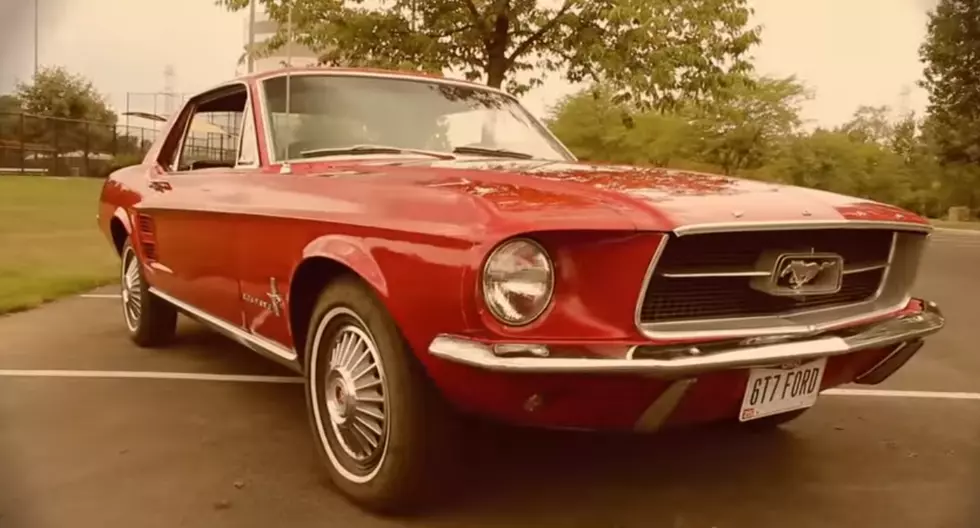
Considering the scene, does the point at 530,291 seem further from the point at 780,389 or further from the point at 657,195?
the point at 780,389

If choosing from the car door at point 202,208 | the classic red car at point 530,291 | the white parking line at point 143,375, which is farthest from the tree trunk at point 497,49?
the classic red car at point 530,291

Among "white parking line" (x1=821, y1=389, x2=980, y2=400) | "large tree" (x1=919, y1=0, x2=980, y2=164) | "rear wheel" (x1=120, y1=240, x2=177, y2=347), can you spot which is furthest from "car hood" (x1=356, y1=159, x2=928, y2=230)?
"rear wheel" (x1=120, y1=240, x2=177, y2=347)

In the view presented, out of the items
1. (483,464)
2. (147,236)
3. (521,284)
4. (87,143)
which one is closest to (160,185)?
(147,236)

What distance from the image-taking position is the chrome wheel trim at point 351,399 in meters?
2.44

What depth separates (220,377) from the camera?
408 cm

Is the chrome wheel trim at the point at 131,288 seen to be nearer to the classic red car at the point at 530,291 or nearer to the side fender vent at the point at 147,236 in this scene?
the side fender vent at the point at 147,236

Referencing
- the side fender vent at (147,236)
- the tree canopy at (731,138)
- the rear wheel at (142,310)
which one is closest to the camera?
the side fender vent at (147,236)

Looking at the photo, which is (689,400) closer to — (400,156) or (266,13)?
(400,156)

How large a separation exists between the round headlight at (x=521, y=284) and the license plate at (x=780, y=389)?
0.61 metres

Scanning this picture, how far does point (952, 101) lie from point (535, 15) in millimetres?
8064

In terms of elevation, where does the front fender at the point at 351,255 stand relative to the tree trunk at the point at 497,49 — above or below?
below

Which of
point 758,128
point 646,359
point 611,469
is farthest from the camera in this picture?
point 758,128

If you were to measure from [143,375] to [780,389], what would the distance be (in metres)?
2.97

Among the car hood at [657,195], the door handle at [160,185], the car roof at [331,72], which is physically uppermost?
the car roof at [331,72]
